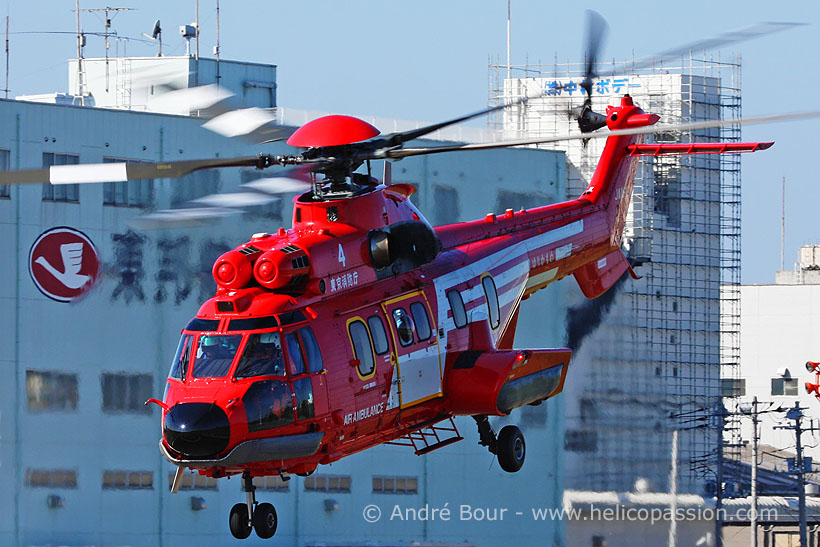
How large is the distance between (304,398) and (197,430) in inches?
66.3

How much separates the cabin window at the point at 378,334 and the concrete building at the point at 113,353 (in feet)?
81.8

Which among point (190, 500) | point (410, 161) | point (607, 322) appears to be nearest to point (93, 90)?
point (410, 161)

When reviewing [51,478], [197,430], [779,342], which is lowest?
[51,478]

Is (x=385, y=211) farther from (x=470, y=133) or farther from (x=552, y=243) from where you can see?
(x=470, y=133)

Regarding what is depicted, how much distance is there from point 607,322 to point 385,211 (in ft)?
117

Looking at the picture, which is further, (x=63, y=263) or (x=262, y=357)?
(x=63, y=263)

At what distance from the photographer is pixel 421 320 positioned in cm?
2220

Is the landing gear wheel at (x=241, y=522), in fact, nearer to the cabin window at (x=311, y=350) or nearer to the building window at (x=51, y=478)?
the cabin window at (x=311, y=350)

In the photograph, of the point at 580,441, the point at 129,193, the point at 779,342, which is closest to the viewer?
the point at 129,193

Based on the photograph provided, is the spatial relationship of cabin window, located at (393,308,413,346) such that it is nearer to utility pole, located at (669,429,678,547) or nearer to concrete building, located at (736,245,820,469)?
utility pole, located at (669,429,678,547)

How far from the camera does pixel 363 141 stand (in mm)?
20297

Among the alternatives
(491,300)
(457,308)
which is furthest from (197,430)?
(491,300)

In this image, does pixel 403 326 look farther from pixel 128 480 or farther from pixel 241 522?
pixel 128 480

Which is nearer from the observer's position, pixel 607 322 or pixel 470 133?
pixel 470 133
